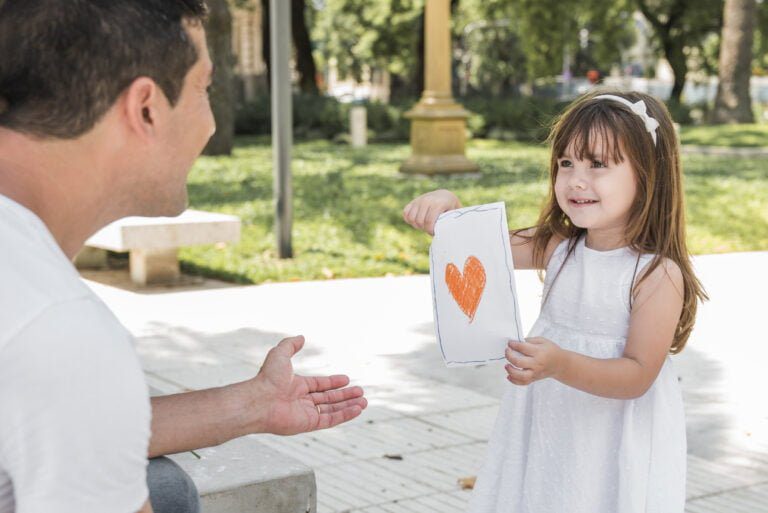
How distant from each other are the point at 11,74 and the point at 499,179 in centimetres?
1300

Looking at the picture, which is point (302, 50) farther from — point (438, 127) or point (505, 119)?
point (438, 127)

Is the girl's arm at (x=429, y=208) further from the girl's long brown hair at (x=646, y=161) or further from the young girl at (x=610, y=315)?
the girl's long brown hair at (x=646, y=161)

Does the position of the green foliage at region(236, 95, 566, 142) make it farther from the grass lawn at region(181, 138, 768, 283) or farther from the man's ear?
the man's ear

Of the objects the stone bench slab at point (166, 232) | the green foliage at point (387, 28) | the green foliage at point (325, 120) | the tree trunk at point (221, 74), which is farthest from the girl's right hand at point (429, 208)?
the green foliage at point (387, 28)

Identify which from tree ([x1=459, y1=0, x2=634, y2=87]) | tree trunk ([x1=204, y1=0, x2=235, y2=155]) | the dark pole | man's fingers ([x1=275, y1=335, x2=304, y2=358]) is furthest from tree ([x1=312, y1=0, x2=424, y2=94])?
man's fingers ([x1=275, y1=335, x2=304, y2=358])

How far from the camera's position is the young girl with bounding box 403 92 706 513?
2.81 metres

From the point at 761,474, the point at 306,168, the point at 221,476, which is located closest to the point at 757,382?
the point at 761,474

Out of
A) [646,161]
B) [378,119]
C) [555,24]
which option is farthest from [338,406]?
[555,24]

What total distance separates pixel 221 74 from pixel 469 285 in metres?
15.0

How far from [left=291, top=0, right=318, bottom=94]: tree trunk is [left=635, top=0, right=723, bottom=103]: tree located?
13335mm

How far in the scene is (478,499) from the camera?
3191mm

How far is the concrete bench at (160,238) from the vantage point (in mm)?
7570

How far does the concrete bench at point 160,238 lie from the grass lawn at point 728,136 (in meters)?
15.4

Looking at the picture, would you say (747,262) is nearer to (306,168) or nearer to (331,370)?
(331,370)
